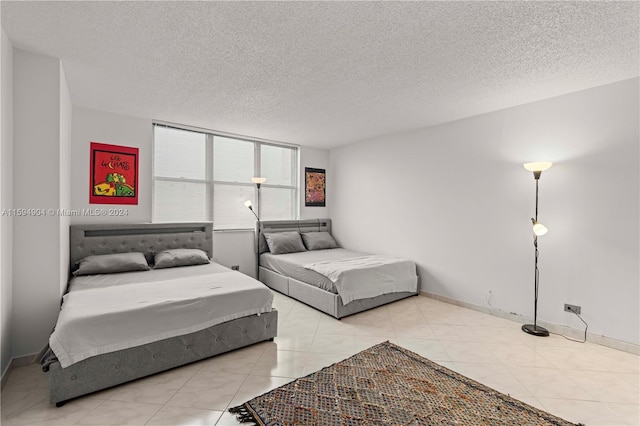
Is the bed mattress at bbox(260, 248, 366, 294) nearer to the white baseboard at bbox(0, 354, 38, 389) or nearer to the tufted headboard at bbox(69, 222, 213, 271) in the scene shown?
the tufted headboard at bbox(69, 222, 213, 271)

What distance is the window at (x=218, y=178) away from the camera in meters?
4.41

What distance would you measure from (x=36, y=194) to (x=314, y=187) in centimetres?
420

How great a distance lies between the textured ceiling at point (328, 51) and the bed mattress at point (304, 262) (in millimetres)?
2143

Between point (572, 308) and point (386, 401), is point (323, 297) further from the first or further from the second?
point (572, 308)

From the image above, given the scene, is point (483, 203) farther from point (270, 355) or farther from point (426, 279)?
point (270, 355)

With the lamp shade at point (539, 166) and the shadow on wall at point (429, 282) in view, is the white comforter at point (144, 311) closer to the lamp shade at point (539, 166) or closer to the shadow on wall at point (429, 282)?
the shadow on wall at point (429, 282)

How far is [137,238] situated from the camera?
3.92m

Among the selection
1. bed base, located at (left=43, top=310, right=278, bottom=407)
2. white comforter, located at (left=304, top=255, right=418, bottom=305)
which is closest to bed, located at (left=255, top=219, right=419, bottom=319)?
white comforter, located at (left=304, top=255, right=418, bottom=305)

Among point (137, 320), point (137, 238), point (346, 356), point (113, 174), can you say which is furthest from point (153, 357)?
point (113, 174)

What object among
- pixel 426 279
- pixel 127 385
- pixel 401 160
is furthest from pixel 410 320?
pixel 127 385

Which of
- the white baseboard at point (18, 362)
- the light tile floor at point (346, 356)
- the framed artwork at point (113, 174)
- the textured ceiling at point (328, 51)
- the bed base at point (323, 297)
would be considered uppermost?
the textured ceiling at point (328, 51)

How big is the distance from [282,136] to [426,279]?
10.8ft

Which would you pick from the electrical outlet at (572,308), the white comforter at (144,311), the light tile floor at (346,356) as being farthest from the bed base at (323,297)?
the electrical outlet at (572,308)

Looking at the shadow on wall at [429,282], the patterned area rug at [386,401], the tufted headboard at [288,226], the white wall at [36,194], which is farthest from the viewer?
the tufted headboard at [288,226]
